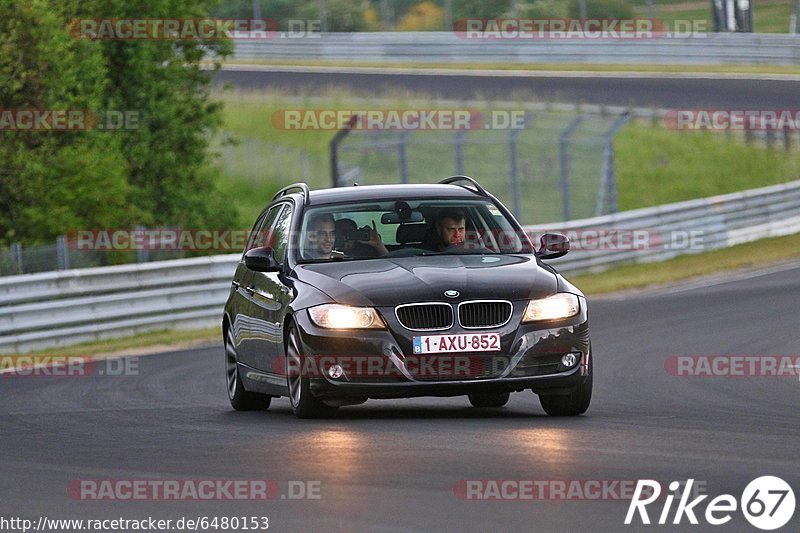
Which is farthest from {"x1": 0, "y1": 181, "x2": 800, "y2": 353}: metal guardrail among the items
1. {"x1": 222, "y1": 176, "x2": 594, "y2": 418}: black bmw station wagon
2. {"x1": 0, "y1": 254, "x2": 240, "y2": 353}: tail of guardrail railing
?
{"x1": 222, "y1": 176, "x2": 594, "y2": 418}: black bmw station wagon

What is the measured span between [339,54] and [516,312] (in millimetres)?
42139

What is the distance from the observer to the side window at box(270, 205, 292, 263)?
12.1m

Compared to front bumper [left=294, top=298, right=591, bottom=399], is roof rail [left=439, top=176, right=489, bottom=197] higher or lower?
higher

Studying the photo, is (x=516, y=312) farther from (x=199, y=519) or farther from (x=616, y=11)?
(x=616, y=11)

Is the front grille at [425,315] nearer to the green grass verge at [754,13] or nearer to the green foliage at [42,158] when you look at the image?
the green foliage at [42,158]

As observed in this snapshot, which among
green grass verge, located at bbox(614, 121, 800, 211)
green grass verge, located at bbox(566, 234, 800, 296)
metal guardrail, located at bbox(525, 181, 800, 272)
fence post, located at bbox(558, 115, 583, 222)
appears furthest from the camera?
green grass verge, located at bbox(614, 121, 800, 211)

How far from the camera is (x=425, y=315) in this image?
10539 millimetres

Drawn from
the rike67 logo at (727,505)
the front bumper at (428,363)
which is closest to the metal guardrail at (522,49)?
the front bumper at (428,363)

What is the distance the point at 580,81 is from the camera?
45.3m

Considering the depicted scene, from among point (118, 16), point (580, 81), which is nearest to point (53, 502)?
point (118, 16)

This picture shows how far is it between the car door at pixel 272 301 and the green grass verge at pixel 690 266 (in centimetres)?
1353

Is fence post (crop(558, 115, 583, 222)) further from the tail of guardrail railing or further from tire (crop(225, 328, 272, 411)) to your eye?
tire (crop(225, 328, 272, 411))

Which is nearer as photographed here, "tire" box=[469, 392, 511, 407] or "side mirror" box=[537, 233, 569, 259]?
"side mirror" box=[537, 233, 569, 259]

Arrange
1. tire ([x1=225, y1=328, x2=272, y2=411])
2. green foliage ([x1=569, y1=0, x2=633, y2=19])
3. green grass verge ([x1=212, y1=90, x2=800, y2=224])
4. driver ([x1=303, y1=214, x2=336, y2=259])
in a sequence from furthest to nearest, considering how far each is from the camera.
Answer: green foliage ([x1=569, y1=0, x2=633, y2=19]), green grass verge ([x1=212, y1=90, x2=800, y2=224]), tire ([x1=225, y1=328, x2=272, y2=411]), driver ([x1=303, y1=214, x2=336, y2=259])
